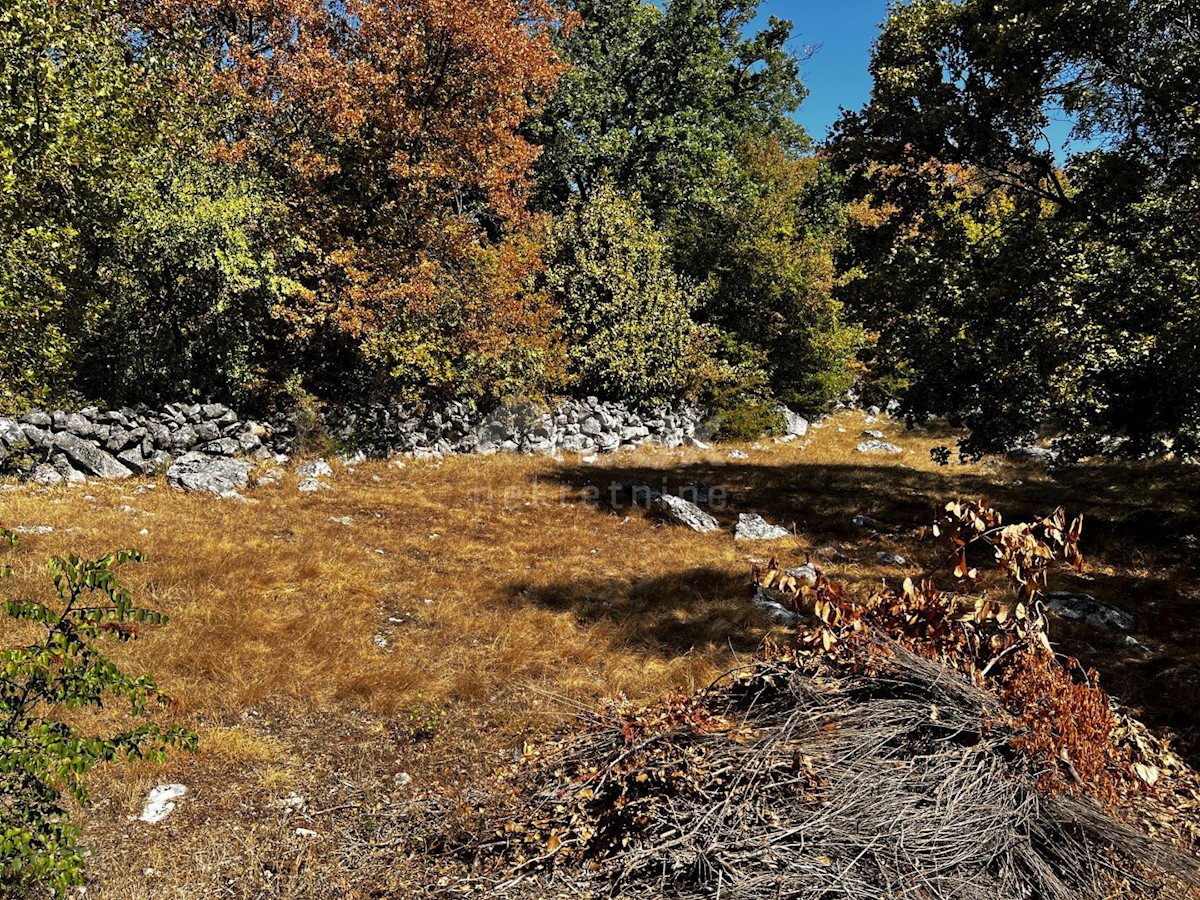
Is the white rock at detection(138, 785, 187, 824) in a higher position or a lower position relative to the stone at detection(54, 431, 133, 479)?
lower

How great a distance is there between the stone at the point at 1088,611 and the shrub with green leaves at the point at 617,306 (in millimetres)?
16515

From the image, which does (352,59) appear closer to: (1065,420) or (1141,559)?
(1065,420)

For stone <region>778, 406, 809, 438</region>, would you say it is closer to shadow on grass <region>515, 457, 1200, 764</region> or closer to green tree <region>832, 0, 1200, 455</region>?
shadow on grass <region>515, 457, 1200, 764</region>

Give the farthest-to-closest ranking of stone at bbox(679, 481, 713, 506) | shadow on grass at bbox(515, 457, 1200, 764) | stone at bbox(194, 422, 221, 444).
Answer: stone at bbox(679, 481, 713, 506), stone at bbox(194, 422, 221, 444), shadow on grass at bbox(515, 457, 1200, 764)

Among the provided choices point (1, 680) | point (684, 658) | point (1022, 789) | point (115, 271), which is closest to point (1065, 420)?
point (684, 658)

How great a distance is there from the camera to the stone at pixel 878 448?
82.5 ft

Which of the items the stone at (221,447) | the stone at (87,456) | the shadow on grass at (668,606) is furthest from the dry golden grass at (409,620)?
the stone at (221,447)

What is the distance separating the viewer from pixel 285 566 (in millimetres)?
11094

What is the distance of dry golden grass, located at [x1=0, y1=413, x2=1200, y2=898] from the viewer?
5.77m

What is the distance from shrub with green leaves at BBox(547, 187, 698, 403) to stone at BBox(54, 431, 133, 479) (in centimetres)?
1391

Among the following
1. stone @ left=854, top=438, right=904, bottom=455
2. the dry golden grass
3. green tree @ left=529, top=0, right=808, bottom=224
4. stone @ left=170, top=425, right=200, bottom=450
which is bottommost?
the dry golden grass

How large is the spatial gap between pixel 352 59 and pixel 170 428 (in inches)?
506

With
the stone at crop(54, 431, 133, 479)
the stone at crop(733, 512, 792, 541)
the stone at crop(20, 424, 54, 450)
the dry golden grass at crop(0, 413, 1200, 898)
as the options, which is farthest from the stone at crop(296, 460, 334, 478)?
the stone at crop(733, 512, 792, 541)

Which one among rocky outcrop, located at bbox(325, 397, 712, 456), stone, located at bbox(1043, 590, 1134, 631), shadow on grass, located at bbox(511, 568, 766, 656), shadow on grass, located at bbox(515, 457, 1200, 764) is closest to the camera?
shadow on grass, located at bbox(515, 457, 1200, 764)
